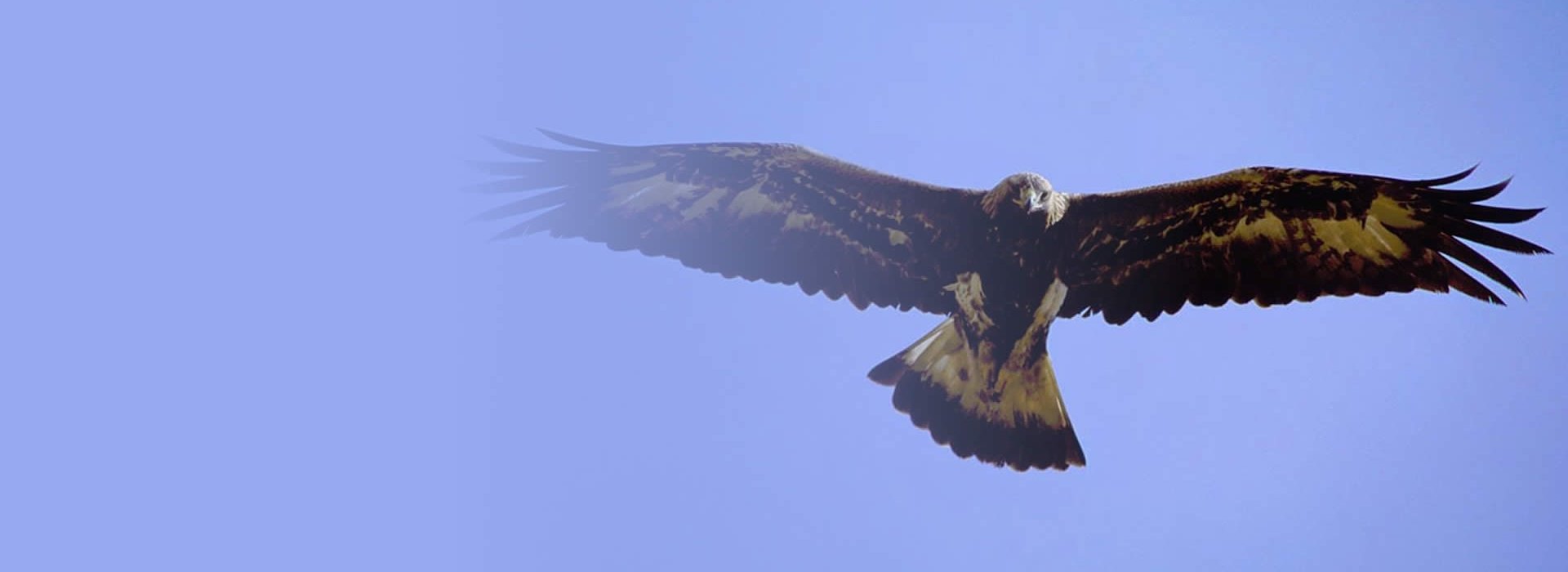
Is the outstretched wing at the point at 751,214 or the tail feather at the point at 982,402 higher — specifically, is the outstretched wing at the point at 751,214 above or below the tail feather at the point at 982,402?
above

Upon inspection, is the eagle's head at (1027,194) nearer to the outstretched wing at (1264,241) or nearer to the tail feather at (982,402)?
the outstretched wing at (1264,241)

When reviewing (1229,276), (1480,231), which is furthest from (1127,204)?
(1480,231)

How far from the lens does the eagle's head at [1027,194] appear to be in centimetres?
692

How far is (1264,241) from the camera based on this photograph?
732cm

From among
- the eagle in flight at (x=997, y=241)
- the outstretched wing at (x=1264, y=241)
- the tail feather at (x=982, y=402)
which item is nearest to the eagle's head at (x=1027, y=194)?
the eagle in flight at (x=997, y=241)

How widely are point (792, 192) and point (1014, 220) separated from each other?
1439mm

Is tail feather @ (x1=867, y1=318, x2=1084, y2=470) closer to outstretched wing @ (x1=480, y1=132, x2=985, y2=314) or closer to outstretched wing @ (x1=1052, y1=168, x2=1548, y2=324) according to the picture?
outstretched wing @ (x1=480, y1=132, x2=985, y2=314)

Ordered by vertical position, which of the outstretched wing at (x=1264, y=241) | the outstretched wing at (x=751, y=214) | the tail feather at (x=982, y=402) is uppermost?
the outstretched wing at (x=751, y=214)

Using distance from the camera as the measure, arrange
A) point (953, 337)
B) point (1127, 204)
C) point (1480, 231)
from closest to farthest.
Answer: point (1480, 231), point (1127, 204), point (953, 337)

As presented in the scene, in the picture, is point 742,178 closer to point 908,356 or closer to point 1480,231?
point 908,356

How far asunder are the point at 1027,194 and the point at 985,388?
4.29 ft

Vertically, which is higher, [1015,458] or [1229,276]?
[1229,276]

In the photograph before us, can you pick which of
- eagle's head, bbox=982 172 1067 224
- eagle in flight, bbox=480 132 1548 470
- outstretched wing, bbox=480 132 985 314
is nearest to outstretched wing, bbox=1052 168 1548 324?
eagle in flight, bbox=480 132 1548 470

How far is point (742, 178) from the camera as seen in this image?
800 cm
